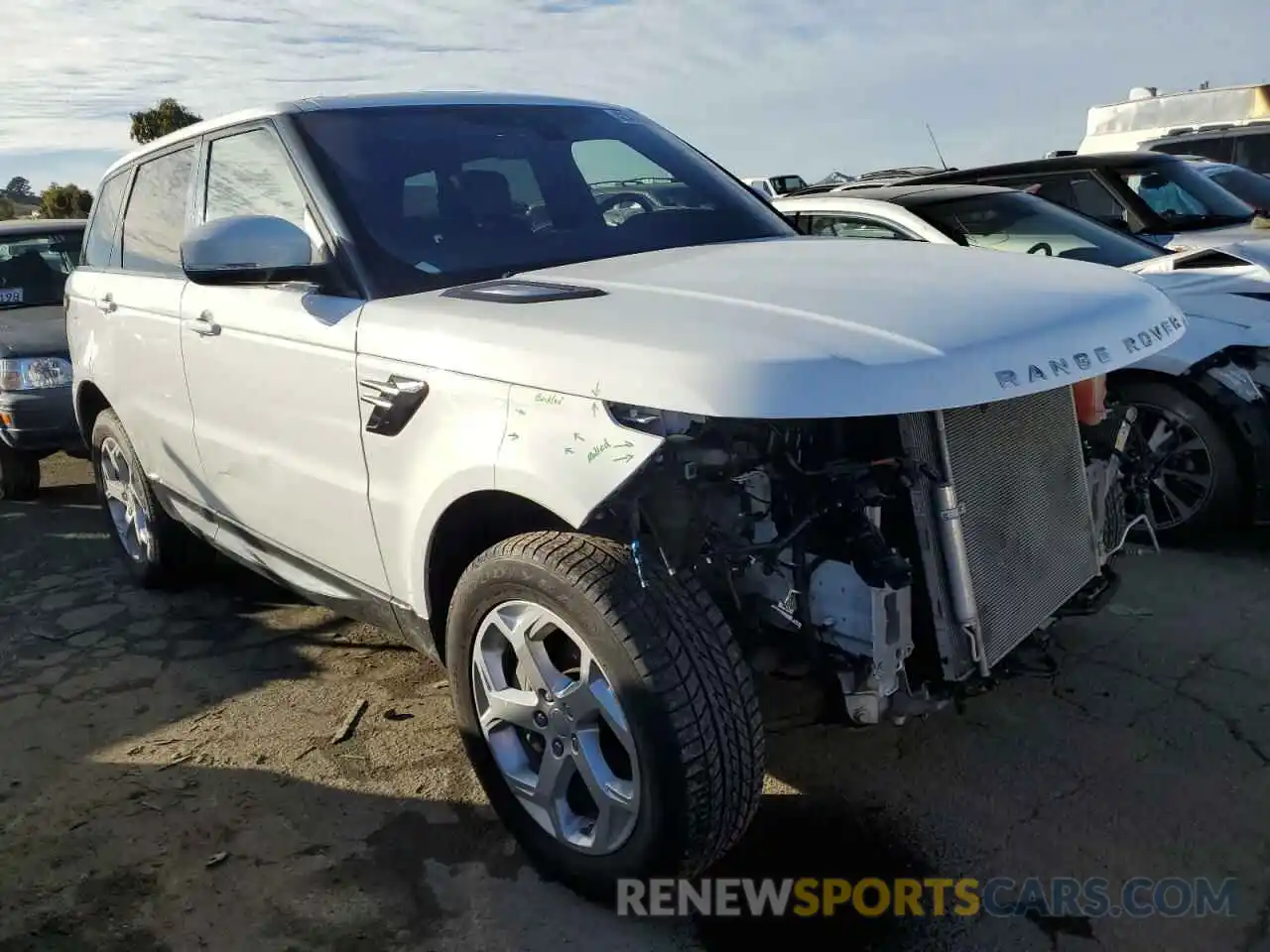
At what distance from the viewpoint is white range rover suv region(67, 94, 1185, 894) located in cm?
226

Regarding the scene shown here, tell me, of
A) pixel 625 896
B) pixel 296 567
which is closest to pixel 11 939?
pixel 296 567

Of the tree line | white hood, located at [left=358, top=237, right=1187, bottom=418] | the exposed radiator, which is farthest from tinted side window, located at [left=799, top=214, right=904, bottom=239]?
the tree line

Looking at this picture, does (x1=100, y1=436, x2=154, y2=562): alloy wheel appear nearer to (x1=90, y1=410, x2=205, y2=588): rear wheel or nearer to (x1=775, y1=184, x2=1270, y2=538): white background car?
(x1=90, y1=410, x2=205, y2=588): rear wheel

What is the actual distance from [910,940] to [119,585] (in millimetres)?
4141

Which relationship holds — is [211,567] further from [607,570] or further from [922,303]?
[922,303]

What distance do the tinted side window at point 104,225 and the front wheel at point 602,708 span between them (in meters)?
3.21

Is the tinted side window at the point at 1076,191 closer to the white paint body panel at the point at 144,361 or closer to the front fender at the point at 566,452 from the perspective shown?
the white paint body panel at the point at 144,361

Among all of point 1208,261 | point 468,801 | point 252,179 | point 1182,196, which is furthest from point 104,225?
point 1182,196

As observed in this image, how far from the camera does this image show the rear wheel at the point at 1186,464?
458 cm

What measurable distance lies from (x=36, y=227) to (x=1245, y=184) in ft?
31.9

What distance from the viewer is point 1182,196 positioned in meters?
6.94

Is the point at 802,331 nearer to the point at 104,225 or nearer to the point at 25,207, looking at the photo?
the point at 104,225

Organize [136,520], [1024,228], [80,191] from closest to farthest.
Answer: [136,520]
[1024,228]
[80,191]

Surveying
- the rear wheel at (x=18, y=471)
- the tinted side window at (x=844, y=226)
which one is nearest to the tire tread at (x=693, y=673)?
the tinted side window at (x=844, y=226)
